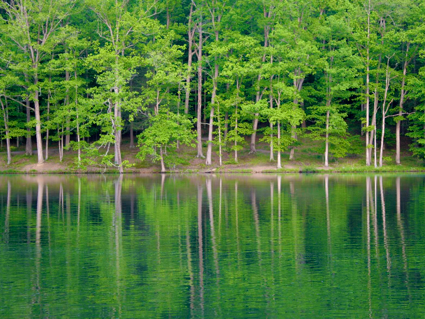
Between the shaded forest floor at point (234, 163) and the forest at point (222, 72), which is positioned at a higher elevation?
the forest at point (222, 72)

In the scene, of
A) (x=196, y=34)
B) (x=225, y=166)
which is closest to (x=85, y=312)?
(x=225, y=166)

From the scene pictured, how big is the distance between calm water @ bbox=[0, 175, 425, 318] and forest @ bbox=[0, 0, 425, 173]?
101 ft

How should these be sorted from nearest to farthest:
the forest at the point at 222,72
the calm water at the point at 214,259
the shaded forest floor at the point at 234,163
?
the calm water at the point at 214,259 → the shaded forest floor at the point at 234,163 → the forest at the point at 222,72

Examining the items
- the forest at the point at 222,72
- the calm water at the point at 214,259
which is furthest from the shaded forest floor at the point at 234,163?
the calm water at the point at 214,259

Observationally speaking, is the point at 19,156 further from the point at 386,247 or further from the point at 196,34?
the point at 386,247

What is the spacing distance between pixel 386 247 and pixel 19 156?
52.1 m

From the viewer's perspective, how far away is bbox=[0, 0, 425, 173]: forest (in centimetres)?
5878

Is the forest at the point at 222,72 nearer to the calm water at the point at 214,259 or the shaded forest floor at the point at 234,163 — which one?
the shaded forest floor at the point at 234,163

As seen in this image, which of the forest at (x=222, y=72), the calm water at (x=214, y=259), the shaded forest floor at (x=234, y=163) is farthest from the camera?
the forest at (x=222, y=72)

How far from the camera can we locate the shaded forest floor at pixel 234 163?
58.2m

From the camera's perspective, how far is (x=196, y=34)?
68.9m

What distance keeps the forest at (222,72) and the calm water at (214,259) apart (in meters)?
30.7

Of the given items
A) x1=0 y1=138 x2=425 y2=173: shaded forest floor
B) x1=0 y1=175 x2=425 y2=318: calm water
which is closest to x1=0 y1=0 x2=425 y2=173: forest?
x1=0 y1=138 x2=425 y2=173: shaded forest floor

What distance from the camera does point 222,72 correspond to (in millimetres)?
59250
